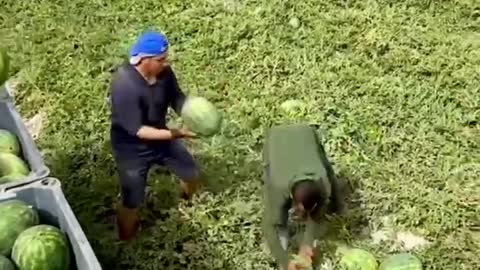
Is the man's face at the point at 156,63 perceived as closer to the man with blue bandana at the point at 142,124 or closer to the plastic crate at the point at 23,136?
the man with blue bandana at the point at 142,124

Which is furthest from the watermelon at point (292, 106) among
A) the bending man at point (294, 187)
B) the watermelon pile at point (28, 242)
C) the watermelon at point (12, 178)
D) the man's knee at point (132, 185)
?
the watermelon pile at point (28, 242)

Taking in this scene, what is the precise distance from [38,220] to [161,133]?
4.05 feet

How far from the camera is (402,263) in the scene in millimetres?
4789

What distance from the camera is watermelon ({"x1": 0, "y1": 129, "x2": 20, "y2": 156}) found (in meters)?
4.02

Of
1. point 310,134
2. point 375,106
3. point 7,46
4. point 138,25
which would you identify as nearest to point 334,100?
point 375,106

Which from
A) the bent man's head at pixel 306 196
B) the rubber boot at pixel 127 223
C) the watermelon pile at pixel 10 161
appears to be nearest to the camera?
the watermelon pile at pixel 10 161

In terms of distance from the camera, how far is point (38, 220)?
354 centimetres

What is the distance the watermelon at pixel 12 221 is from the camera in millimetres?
3396

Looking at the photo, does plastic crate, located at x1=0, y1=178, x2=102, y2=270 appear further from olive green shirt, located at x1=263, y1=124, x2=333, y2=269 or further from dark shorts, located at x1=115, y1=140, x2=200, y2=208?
olive green shirt, located at x1=263, y1=124, x2=333, y2=269

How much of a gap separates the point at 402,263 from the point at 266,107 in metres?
1.88

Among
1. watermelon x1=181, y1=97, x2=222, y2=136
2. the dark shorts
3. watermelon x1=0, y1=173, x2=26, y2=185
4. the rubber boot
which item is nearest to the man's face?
watermelon x1=181, y1=97, x2=222, y2=136

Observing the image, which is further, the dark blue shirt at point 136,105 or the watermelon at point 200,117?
the watermelon at point 200,117

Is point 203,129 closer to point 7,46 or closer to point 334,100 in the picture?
point 334,100

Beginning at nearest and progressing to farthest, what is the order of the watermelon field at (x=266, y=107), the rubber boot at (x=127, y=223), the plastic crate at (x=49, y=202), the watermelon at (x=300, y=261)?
the plastic crate at (x=49, y=202)
the watermelon at (x=300, y=261)
the rubber boot at (x=127, y=223)
the watermelon field at (x=266, y=107)
